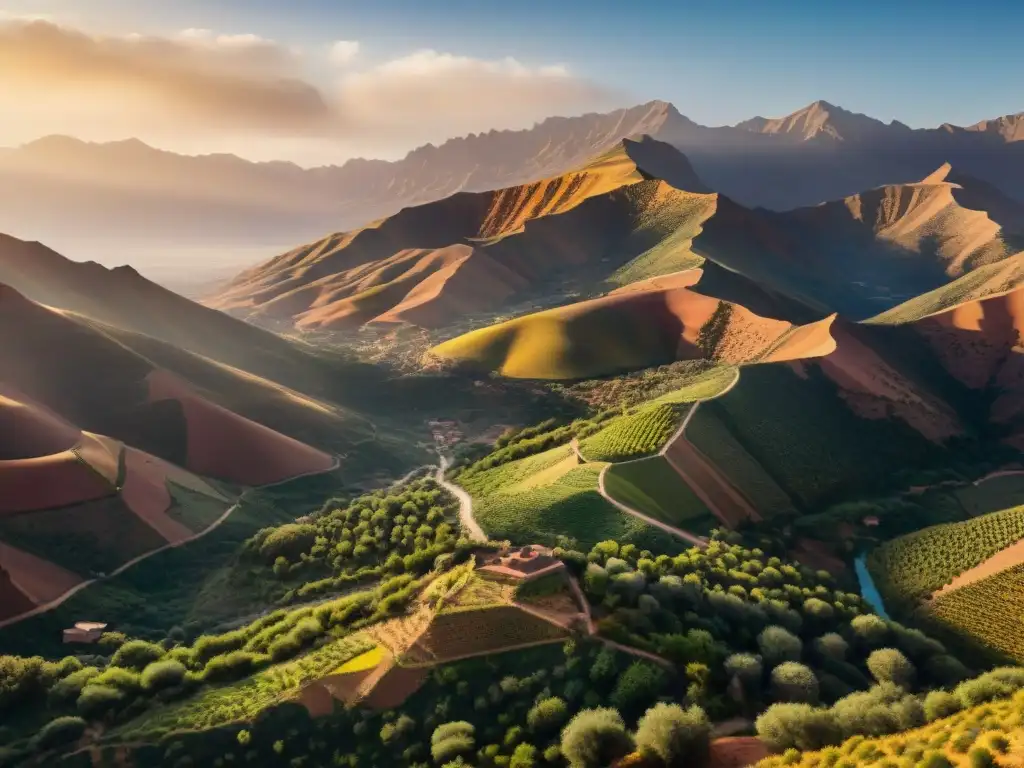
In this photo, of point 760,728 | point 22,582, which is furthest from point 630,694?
point 22,582

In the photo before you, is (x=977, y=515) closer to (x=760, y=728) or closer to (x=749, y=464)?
(x=749, y=464)

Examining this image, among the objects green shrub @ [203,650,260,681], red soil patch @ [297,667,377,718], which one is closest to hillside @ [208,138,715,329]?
green shrub @ [203,650,260,681]

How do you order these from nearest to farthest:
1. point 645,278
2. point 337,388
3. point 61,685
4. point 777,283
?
point 61,685, point 337,388, point 645,278, point 777,283

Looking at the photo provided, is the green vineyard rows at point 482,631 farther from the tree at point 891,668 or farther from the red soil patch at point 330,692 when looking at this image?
the tree at point 891,668

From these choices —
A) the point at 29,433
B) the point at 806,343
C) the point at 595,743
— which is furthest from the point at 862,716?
the point at 806,343

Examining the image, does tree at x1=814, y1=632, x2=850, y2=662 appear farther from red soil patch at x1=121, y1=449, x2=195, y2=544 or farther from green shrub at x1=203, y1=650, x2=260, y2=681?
red soil patch at x1=121, y1=449, x2=195, y2=544
